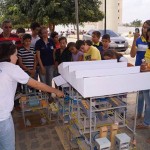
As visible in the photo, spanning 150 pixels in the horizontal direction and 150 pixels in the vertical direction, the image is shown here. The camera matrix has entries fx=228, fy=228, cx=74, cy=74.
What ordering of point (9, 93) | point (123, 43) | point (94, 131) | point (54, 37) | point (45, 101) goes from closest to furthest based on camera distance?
point (9, 93) → point (94, 131) → point (45, 101) → point (54, 37) → point (123, 43)

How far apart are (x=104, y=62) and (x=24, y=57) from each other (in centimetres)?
217

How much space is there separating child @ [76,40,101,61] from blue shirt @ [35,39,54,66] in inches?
30.4

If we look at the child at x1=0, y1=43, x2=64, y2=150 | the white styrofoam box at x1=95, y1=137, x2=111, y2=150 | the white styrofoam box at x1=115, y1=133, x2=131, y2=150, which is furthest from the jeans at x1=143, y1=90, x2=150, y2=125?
the child at x1=0, y1=43, x2=64, y2=150

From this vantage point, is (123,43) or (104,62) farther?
(123,43)

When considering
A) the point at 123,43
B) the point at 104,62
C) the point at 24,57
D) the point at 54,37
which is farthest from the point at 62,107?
the point at 123,43

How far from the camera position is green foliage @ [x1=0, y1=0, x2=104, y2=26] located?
28.0ft

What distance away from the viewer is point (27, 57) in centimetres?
450

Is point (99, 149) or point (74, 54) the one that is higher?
point (74, 54)

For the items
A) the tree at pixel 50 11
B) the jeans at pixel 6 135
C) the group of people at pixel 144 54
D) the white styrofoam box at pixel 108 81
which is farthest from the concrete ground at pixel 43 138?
the tree at pixel 50 11

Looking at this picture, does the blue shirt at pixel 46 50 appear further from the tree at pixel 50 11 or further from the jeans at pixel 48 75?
the tree at pixel 50 11

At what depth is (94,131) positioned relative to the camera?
2672 millimetres

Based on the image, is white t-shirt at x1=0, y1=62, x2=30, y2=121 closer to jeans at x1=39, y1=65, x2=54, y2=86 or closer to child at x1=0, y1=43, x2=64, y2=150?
child at x1=0, y1=43, x2=64, y2=150

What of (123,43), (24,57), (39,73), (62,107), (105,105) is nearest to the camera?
(105,105)

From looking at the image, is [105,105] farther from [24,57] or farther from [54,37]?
[54,37]
